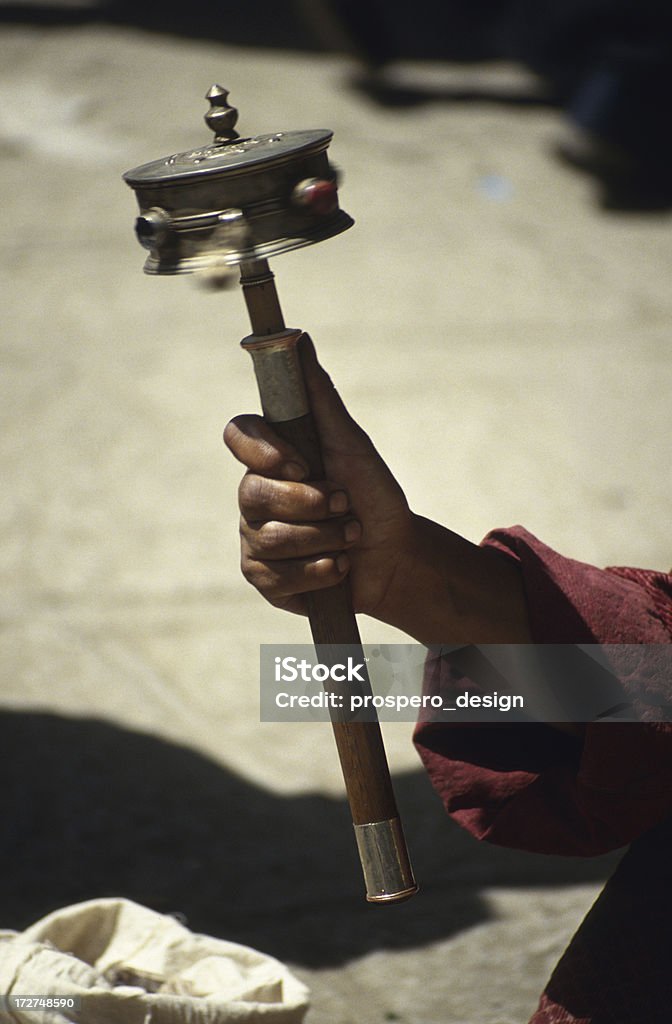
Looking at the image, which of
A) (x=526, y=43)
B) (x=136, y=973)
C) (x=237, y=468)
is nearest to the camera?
(x=136, y=973)

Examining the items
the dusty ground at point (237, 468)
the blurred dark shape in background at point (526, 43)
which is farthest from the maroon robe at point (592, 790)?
the blurred dark shape in background at point (526, 43)

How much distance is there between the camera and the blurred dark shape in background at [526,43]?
561cm

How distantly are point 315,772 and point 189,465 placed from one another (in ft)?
4.57

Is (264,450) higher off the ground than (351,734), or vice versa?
(264,450)

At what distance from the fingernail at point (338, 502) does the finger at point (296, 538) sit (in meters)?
0.02

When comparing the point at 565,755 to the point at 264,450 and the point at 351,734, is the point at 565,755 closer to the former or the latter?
the point at 351,734

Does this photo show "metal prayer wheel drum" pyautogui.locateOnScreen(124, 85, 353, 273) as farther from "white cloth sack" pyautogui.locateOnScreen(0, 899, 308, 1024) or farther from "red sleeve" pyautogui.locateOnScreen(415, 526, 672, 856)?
"white cloth sack" pyautogui.locateOnScreen(0, 899, 308, 1024)

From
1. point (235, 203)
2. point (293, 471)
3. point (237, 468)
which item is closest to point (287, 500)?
point (293, 471)

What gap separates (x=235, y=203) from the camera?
0.93 meters

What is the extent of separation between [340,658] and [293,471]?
195 mm

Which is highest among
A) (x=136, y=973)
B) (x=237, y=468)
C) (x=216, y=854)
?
(x=237, y=468)

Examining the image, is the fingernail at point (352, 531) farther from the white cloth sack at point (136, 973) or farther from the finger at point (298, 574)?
the white cloth sack at point (136, 973)

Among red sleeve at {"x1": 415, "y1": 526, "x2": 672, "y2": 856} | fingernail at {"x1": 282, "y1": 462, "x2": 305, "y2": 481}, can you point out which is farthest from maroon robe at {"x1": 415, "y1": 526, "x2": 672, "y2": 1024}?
fingernail at {"x1": 282, "y1": 462, "x2": 305, "y2": 481}

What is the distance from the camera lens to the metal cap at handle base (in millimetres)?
1068
